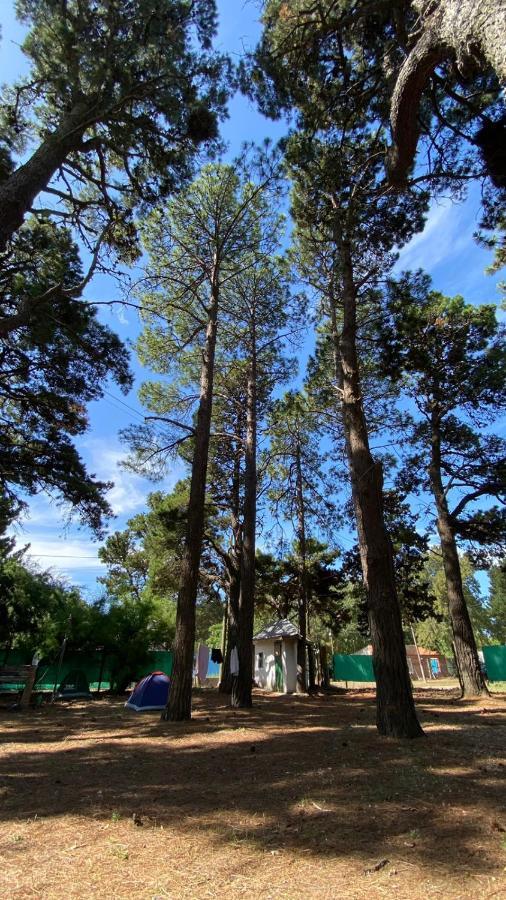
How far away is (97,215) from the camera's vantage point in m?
9.01

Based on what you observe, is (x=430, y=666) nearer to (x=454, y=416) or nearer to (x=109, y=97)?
(x=454, y=416)

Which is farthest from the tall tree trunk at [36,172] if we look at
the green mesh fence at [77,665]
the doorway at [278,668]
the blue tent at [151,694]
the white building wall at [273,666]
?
the doorway at [278,668]

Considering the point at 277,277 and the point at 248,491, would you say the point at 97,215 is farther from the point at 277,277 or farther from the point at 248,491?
the point at 248,491

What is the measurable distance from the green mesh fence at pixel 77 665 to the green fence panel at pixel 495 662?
42.4 feet

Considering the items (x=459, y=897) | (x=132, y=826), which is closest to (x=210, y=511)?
(x=132, y=826)

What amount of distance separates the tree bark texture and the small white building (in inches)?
657

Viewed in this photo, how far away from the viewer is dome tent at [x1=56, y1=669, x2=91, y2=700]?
13.6 meters

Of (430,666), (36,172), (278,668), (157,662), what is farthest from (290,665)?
(430,666)

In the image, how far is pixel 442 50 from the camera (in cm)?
346

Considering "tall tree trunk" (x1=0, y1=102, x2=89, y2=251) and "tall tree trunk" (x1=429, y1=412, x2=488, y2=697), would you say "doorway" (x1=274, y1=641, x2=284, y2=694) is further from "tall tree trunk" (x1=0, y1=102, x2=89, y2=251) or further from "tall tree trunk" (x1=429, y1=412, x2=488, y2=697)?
"tall tree trunk" (x1=0, y1=102, x2=89, y2=251)

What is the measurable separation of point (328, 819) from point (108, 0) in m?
10.3

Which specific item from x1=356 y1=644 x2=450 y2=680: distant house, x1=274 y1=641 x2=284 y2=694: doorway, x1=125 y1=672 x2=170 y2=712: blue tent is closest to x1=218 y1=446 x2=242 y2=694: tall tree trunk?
x1=274 y1=641 x2=284 y2=694: doorway

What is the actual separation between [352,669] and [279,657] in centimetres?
548

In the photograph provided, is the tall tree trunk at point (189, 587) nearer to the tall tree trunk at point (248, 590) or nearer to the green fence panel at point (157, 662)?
the tall tree trunk at point (248, 590)
